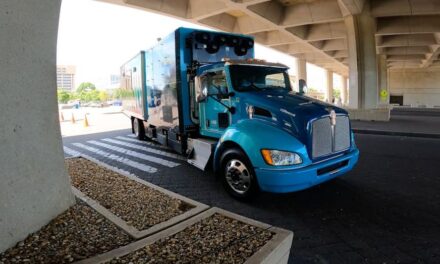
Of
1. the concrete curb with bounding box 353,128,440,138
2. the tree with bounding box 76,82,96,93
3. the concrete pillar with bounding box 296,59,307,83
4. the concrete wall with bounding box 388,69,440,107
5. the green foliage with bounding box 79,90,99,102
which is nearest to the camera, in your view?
the concrete curb with bounding box 353,128,440,138

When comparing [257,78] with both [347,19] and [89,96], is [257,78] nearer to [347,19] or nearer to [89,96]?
[347,19]

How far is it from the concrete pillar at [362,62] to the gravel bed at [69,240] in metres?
19.0

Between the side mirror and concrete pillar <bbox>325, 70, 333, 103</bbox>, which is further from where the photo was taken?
concrete pillar <bbox>325, 70, 333, 103</bbox>

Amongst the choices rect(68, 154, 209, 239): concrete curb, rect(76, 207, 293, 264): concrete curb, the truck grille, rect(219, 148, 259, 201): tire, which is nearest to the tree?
rect(219, 148, 259, 201): tire

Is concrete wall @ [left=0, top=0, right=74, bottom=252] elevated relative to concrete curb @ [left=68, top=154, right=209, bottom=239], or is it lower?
elevated

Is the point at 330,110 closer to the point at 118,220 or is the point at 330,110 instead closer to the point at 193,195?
the point at 193,195

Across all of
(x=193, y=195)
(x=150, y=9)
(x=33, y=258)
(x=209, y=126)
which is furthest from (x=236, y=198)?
(x=150, y=9)

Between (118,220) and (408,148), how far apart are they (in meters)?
9.72

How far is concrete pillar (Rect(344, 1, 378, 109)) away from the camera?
17.9 m

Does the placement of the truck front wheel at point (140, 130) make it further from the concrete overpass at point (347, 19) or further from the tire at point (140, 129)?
the concrete overpass at point (347, 19)

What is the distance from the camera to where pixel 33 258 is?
9.02 feet

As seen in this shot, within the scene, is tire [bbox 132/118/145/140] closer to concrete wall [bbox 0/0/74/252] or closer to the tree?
concrete wall [bbox 0/0/74/252]

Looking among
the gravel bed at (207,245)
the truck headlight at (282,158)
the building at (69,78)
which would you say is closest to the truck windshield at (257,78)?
the truck headlight at (282,158)

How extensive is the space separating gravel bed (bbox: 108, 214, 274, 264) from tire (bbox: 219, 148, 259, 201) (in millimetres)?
1458
